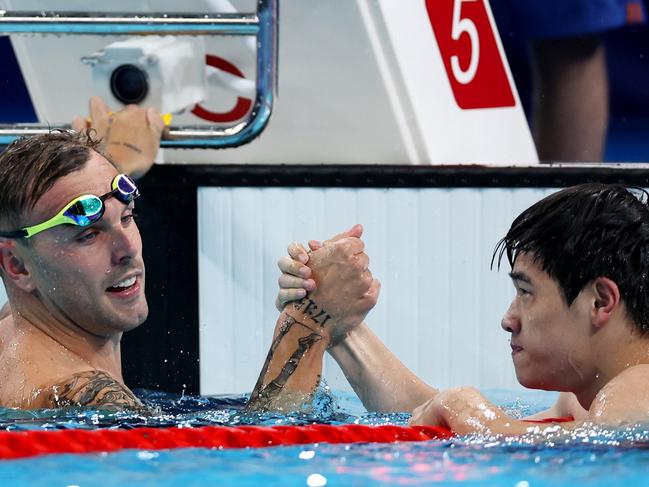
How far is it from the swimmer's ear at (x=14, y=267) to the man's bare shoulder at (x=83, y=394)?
250 millimetres

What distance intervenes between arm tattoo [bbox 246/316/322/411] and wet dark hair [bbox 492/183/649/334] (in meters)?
0.62

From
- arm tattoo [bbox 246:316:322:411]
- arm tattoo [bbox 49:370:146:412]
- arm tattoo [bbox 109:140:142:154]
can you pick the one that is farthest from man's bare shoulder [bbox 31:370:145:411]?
arm tattoo [bbox 109:140:142:154]

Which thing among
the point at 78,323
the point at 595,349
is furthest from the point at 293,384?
the point at 595,349

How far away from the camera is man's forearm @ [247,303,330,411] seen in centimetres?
259

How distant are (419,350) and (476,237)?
39 centimetres

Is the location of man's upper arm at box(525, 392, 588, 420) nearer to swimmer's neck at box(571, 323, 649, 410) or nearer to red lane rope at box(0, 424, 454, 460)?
swimmer's neck at box(571, 323, 649, 410)

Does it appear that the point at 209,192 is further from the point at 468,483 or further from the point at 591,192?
the point at 468,483

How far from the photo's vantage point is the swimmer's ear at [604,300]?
2174 mm

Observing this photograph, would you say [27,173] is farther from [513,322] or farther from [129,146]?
[513,322]

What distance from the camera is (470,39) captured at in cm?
369

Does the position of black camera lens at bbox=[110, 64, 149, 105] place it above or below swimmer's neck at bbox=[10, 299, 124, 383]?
above

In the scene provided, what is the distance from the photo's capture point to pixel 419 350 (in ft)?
11.9

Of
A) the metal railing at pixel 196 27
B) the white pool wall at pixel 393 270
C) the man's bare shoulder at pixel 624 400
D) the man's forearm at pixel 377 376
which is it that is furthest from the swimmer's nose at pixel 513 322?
the white pool wall at pixel 393 270

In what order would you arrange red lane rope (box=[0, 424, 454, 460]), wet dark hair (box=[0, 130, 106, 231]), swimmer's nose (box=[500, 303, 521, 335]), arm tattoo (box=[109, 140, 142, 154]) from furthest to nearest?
arm tattoo (box=[109, 140, 142, 154])
wet dark hair (box=[0, 130, 106, 231])
swimmer's nose (box=[500, 303, 521, 335])
red lane rope (box=[0, 424, 454, 460])
